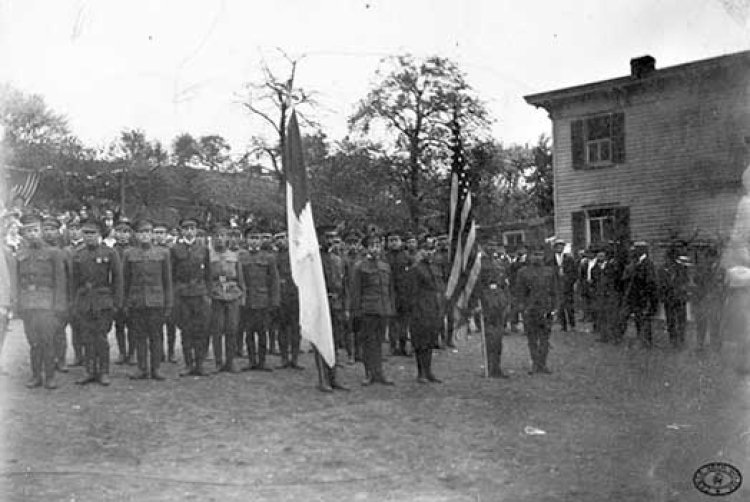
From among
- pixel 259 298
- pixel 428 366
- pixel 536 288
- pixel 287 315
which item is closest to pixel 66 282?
pixel 259 298

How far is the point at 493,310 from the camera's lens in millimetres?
8547

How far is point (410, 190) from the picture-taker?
1477cm

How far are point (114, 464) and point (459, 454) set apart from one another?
218 cm

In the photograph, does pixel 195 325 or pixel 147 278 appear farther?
pixel 195 325

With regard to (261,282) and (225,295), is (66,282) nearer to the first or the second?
(225,295)

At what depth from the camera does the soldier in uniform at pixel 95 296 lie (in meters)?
7.36

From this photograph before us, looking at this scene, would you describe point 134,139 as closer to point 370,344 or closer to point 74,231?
point 74,231

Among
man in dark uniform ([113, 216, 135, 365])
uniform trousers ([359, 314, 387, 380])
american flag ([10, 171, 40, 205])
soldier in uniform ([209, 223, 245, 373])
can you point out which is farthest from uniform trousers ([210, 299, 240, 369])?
american flag ([10, 171, 40, 205])

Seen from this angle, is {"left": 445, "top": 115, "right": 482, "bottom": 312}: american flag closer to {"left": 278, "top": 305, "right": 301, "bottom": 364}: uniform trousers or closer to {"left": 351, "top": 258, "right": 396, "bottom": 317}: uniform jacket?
{"left": 351, "top": 258, "right": 396, "bottom": 317}: uniform jacket

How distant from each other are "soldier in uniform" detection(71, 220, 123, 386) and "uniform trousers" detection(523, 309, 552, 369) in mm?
4358

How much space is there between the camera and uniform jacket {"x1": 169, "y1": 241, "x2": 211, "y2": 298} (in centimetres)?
804

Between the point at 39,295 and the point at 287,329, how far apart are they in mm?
2828

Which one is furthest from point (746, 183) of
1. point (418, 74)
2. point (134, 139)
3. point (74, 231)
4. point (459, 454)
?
point (134, 139)

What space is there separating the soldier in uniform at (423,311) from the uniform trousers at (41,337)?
3.46 m
